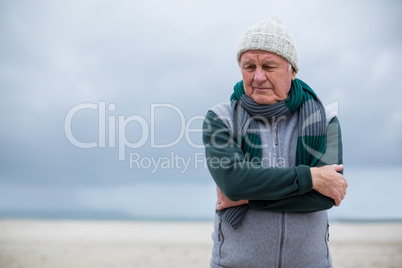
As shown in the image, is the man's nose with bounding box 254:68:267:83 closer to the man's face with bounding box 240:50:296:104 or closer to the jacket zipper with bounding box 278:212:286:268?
the man's face with bounding box 240:50:296:104

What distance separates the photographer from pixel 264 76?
213 centimetres

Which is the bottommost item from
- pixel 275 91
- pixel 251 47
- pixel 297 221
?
pixel 297 221

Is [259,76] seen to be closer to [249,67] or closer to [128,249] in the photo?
[249,67]

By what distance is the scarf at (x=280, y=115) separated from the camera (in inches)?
84.2

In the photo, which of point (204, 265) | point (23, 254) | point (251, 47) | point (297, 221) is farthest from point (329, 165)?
point (23, 254)

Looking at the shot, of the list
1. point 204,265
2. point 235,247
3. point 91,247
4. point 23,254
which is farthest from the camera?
point 91,247

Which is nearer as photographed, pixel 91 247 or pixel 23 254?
pixel 23 254

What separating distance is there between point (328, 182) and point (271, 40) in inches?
32.2

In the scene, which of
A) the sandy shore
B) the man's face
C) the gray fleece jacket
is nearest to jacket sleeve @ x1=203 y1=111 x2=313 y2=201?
the gray fleece jacket

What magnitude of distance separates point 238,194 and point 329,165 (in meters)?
0.52

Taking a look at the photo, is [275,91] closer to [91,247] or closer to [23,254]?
[23,254]

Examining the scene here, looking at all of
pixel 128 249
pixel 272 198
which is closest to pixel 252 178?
pixel 272 198

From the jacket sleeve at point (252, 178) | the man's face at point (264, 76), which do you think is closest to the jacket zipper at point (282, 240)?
the jacket sleeve at point (252, 178)

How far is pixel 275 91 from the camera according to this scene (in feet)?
7.15
